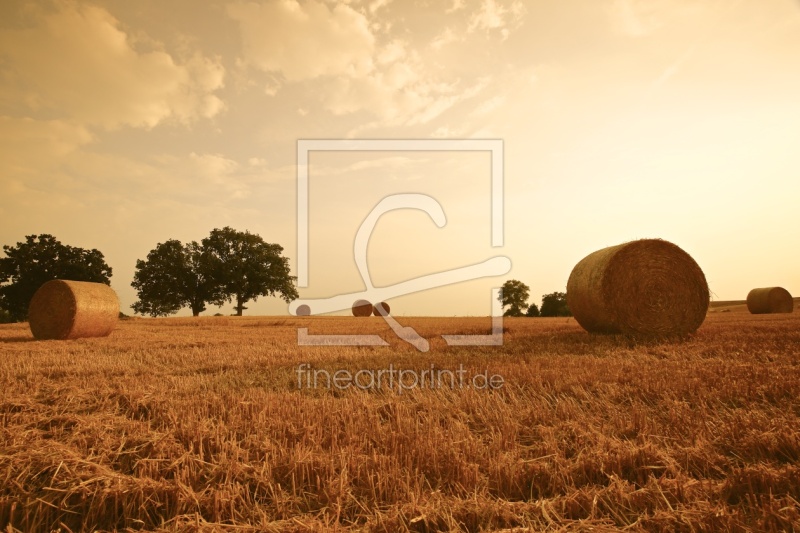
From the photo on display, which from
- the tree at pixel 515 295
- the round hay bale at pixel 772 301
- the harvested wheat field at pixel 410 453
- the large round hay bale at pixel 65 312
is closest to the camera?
the harvested wheat field at pixel 410 453

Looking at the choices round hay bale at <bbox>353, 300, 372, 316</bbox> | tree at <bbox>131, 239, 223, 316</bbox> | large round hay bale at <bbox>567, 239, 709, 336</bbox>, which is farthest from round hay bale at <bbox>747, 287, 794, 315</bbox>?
tree at <bbox>131, 239, 223, 316</bbox>

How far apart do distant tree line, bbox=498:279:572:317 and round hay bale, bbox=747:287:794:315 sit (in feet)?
53.2

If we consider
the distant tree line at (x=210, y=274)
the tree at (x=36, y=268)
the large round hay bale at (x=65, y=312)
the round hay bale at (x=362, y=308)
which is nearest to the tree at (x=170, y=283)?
the distant tree line at (x=210, y=274)

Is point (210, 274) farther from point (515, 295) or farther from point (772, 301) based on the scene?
point (772, 301)

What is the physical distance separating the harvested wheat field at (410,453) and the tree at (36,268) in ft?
134

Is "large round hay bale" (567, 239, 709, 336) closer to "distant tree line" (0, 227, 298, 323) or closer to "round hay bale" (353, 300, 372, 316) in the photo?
"round hay bale" (353, 300, 372, 316)

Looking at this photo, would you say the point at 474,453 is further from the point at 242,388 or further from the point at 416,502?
the point at 242,388

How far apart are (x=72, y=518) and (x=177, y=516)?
0.78 meters

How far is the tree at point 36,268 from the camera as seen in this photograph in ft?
122

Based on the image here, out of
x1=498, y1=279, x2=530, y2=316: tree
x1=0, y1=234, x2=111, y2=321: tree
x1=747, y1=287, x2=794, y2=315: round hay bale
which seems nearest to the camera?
x1=747, y1=287, x2=794, y2=315: round hay bale

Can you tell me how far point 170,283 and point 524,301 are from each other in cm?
4098

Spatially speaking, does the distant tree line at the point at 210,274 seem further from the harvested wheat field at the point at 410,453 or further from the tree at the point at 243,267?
the harvested wheat field at the point at 410,453

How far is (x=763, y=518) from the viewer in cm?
211

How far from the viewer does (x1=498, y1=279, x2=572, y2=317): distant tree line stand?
42.5 m
